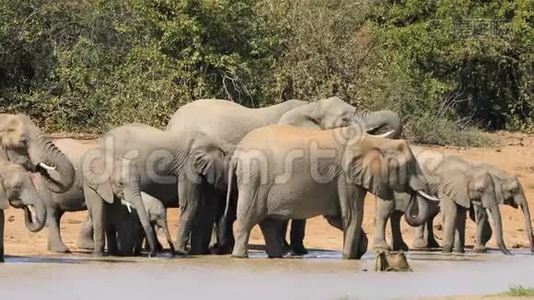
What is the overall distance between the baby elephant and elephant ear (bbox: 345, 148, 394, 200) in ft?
4.91

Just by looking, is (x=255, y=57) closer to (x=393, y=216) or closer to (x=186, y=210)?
(x=393, y=216)

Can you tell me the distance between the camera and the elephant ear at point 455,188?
1825cm

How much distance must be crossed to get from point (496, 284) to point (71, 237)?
255 inches

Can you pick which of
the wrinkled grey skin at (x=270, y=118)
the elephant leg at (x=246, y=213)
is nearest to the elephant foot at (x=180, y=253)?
the elephant leg at (x=246, y=213)

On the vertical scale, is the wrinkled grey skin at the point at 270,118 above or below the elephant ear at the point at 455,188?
above

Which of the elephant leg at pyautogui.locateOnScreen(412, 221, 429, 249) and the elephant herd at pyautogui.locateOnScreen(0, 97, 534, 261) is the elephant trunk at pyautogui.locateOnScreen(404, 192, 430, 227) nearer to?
the elephant herd at pyautogui.locateOnScreen(0, 97, 534, 261)

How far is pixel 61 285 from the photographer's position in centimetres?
1227

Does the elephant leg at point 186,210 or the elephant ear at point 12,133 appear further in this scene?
the elephant leg at point 186,210

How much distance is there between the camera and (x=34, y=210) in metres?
14.1

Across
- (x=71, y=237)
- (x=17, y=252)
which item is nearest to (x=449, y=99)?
(x=71, y=237)

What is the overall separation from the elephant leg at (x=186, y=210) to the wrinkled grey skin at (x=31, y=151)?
2002mm

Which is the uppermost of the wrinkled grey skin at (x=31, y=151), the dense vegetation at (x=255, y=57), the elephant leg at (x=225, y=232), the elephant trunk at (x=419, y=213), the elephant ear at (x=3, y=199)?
the dense vegetation at (x=255, y=57)

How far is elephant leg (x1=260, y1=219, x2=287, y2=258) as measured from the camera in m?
15.9

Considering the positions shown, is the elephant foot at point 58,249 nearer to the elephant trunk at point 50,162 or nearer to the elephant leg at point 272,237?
the elephant trunk at point 50,162
